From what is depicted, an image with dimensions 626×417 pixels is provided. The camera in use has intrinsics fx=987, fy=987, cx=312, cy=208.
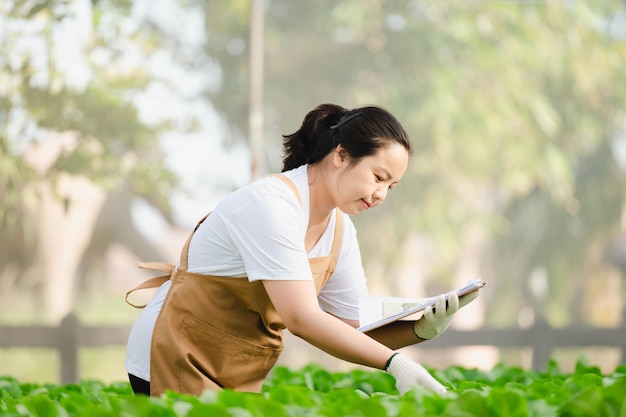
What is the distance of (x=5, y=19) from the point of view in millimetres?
9172

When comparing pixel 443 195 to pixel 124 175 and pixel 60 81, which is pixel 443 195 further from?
pixel 60 81

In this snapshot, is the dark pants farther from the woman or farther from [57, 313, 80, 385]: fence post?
[57, 313, 80, 385]: fence post

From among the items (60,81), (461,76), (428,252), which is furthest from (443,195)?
(60,81)

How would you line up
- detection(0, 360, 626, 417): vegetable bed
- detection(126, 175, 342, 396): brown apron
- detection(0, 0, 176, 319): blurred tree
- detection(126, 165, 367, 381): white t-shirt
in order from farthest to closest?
detection(0, 0, 176, 319): blurred tree, detection(126, 175, 342, 396): brown apron, detection(126, 165, 367, 381): white t-shirt, detection(0, 360, 626, 417): vegetable bed

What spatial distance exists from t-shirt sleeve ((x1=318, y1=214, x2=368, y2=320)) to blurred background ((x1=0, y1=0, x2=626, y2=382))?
638 centimetres

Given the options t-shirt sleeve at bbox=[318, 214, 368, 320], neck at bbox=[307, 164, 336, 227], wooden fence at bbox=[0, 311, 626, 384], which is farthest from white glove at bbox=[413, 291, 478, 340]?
wooden fence at bbox=[0, 311, 626, 384]

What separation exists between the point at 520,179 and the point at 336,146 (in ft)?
32.4

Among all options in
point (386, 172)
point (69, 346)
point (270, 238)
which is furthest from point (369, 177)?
point (69, 346)

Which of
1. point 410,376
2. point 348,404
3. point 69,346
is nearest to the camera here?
point 348,404

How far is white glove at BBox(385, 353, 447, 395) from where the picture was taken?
5.97 ft

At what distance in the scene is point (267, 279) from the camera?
1.91m

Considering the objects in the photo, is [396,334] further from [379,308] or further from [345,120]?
[345,120]

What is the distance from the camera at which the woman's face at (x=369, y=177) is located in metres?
2.11

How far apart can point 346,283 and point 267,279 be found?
48cm
